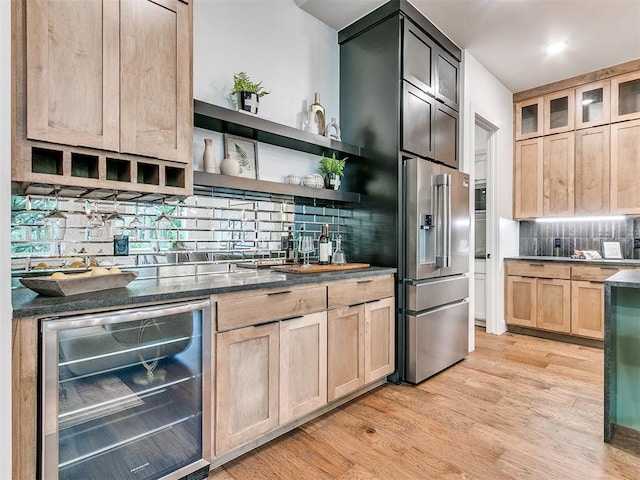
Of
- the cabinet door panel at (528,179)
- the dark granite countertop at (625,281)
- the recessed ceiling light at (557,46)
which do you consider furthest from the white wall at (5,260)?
the cabinet door panel at (528,179)

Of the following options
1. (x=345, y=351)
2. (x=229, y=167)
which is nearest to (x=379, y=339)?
(x=345, y=351)

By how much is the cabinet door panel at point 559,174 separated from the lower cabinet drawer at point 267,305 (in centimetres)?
357

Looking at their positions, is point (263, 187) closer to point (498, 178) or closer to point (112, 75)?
point (112, 75)

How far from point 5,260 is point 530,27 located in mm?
4049

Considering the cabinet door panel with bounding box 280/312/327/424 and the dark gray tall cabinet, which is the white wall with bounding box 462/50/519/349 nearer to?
the dark gray tall cabinet

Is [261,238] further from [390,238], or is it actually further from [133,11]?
[133,11]

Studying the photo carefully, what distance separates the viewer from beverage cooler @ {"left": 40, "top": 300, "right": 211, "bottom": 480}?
1.27 metres

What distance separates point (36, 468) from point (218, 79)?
7.25 ft

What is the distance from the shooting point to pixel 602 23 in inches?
123

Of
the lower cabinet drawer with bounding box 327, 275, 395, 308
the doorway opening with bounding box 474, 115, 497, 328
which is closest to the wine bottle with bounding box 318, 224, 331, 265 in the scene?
the lower cabinet drawer with bounding box 327, 275, 395, 308

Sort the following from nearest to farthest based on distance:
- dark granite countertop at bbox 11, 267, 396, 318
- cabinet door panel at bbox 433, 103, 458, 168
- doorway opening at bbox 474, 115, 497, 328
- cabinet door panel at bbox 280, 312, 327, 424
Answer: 1. dark granite countertop at bbox 11, 267, 396, 318
2. cabinet door panel at bbox 280, 312, 327, 424
3. cabinet door panel at bbox 433, 103, 458, 168
4. doorway opening at bbox 474, 115, 497, 328

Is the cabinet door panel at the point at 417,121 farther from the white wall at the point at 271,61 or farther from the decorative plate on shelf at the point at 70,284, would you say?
the decorative plate on shelf at the point at 70,284

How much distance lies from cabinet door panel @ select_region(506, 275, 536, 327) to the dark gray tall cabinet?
2027 millimetres

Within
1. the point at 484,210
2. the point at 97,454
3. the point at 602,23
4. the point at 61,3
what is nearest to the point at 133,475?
the point at 97,454
